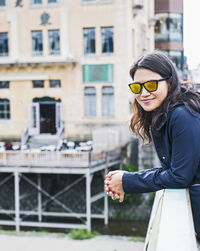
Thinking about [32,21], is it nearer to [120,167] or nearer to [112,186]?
[120,167]

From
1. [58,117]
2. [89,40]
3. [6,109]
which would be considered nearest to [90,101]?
[58,117]

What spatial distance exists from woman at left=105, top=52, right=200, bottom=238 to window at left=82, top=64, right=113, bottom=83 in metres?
19.6

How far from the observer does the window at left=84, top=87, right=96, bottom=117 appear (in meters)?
22.0

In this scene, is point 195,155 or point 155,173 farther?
point 155,173

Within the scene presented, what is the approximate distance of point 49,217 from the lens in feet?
63.0

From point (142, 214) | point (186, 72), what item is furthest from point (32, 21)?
point (186, 72)

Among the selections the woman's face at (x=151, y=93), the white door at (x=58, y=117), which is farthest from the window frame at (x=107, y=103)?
the woman's face at (x=151, y=93)

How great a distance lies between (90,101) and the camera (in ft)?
72.3

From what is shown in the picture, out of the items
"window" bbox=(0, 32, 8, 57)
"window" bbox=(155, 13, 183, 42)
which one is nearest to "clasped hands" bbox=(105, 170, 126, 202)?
"window" bbox=(0, 32, 8, 57)

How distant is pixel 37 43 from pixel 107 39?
429cm

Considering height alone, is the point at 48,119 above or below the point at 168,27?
below

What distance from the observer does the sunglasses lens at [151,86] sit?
2000mm

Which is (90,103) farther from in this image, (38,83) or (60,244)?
(60,244)

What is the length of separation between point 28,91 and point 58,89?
1898 millimetres
